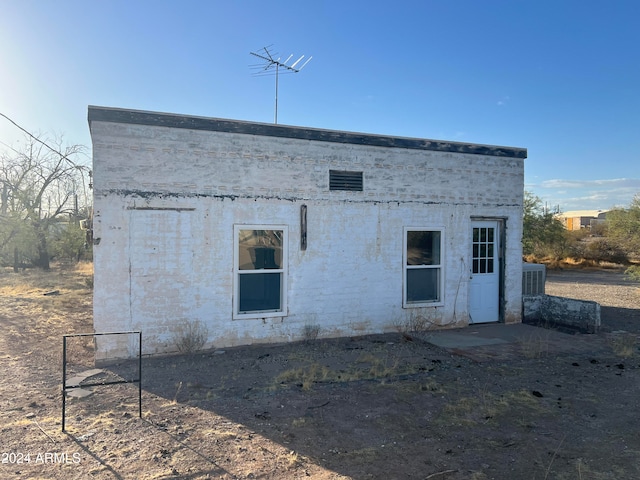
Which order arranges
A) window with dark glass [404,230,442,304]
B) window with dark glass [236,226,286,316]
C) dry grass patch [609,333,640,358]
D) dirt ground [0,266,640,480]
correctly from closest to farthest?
dirt ground [0,266,640,480], dry grass patch [609,333,640,358], window with dark glass [236,226,286,316], window with dark glass [404,230,442,304]

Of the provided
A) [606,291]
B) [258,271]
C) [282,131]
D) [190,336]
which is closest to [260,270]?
[258,271]

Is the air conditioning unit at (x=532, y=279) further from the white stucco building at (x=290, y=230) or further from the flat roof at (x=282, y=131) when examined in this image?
the flat roof at (x=282, y=131)

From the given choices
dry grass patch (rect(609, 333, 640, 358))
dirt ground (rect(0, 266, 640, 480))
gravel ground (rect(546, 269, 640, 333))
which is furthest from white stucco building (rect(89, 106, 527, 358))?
gravel ground (rect(546, 269, 640, 333))

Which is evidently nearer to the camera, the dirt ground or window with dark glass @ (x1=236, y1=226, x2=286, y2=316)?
the dirt ground

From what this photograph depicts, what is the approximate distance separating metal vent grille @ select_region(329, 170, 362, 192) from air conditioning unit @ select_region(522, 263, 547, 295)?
5.17m

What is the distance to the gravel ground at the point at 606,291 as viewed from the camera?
38.5 ft

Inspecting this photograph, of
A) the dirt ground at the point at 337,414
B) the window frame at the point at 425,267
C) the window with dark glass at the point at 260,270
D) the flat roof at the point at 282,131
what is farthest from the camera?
the window frame at the point at 425,267

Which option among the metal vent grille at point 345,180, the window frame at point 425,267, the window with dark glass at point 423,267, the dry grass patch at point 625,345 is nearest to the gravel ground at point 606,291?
the dry grass patch at point 625,345

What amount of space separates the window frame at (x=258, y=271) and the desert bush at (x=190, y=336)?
594 millimetres

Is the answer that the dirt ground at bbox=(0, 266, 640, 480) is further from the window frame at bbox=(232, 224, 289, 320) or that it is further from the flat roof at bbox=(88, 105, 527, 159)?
the flat roof at bbox=(88, 105, 527, 159)

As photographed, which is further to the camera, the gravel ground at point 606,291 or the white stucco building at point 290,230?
the gravel ground at point 606,291

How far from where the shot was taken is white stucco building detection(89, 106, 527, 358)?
301 inches

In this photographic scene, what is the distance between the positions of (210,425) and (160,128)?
195 inches

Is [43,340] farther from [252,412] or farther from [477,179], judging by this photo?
[477,179]
